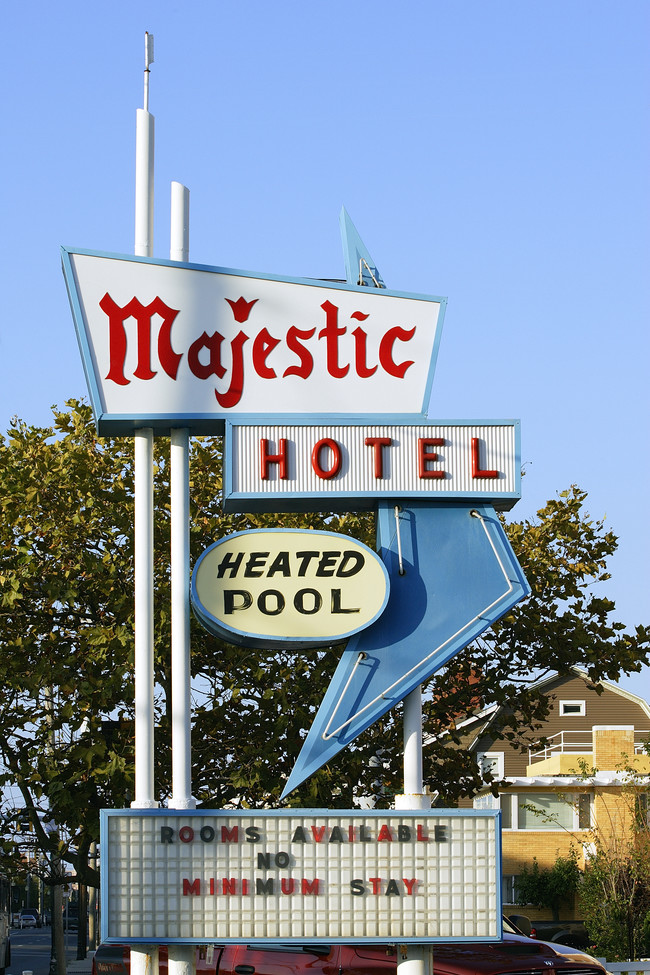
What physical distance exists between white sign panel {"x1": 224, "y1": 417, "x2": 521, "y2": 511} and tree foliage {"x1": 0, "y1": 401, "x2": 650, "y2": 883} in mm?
6107

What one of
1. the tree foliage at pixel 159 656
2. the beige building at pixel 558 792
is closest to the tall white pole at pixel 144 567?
the tree foliage at pixel 159 656

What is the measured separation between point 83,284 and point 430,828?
511cm

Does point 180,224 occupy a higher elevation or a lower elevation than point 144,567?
higher

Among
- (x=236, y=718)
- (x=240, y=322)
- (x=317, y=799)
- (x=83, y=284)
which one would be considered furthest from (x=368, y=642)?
(x=236, y=718)

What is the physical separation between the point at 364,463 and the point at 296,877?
327 centimetres

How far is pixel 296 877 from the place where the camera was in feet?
30.0

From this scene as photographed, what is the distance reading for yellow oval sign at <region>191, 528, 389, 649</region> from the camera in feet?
30.5

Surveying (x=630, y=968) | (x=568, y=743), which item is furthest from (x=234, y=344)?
(x=568, y=743)

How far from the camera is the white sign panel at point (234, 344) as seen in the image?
9719mm

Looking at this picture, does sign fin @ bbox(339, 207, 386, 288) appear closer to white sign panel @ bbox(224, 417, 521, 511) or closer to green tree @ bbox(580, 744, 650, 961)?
white sign panel @ bbox(224, 417, 521, 511)

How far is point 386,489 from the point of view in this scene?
975cm

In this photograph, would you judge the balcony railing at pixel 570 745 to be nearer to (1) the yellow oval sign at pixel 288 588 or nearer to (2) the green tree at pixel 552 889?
(2) the green tree at pixel 552 889

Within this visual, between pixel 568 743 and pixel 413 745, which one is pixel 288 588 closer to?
pixel 413 745

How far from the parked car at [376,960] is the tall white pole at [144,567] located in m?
2.48
